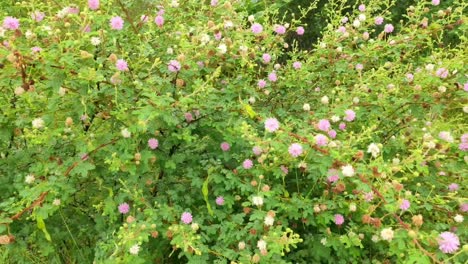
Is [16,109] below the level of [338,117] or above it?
Answer: above

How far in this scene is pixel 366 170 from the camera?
1907 millimetres

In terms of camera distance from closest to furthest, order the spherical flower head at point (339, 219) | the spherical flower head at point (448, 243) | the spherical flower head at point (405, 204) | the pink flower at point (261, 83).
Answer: the spherical flower head at point (448, 243) < the spherical flower head at point (405, 204) < the spherical flower head at point (339, 219) < the pink flower at point (261, 83)

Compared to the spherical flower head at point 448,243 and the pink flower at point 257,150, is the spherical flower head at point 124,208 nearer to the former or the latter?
the pink flower at point 257,150

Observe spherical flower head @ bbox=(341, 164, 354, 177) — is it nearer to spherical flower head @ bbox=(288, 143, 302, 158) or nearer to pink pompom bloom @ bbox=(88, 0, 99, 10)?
spherical flower head @ bbox=(288, 143, 302, 158)

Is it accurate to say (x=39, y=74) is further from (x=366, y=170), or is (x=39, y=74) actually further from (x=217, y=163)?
(x=366, y=170)

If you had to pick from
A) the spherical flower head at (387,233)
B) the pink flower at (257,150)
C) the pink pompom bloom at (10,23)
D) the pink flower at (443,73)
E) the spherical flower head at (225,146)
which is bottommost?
the spherical flower head at (387,233)

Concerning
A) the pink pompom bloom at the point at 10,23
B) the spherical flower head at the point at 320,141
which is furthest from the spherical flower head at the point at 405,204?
the pink pompom bloom at the point at 10,23

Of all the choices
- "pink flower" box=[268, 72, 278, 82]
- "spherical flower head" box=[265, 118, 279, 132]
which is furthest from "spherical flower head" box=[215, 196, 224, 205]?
"pink flower" box=[268, 72, 278, 82]

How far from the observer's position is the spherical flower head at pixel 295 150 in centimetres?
199

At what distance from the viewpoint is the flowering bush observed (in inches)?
76.4

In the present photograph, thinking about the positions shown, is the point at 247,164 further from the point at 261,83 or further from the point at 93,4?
the point at 93,4

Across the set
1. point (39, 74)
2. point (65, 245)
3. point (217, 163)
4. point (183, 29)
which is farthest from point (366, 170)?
point (65, 245)

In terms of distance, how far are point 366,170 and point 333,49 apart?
4.25ft

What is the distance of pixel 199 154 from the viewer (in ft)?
7.95
